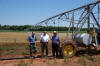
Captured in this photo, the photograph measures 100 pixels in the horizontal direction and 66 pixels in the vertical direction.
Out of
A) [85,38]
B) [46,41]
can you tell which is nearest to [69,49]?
[85,38]

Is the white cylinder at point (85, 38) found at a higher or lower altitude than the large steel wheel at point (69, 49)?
higher

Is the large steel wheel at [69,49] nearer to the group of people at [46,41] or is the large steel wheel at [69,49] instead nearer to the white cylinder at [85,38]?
the group of people at [46,41]

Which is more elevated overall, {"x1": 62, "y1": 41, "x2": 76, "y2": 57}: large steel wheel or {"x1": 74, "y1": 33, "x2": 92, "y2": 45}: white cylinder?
{"x1": 74, "y1": 33, "x2": 92, "y2": 45}: white cylinder

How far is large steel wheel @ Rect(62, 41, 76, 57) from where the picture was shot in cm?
811

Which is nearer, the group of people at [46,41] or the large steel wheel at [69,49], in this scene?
the large steel wheel at [69,49]

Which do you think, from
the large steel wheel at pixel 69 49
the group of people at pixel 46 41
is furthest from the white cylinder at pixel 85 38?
the group of people at pixel 46 41

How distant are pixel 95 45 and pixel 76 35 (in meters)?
1.18

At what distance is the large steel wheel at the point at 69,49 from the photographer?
8.11 meters

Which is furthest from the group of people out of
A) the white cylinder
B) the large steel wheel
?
the white cylinder

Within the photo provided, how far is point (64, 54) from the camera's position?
26.4 ft

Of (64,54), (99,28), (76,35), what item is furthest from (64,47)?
(99,28)

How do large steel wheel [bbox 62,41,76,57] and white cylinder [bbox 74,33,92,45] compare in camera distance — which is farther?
white cylinder [bbox 74,33,92,45]

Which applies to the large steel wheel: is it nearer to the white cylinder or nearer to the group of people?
the group of people

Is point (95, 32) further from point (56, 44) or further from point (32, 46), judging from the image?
point (32, 46)
